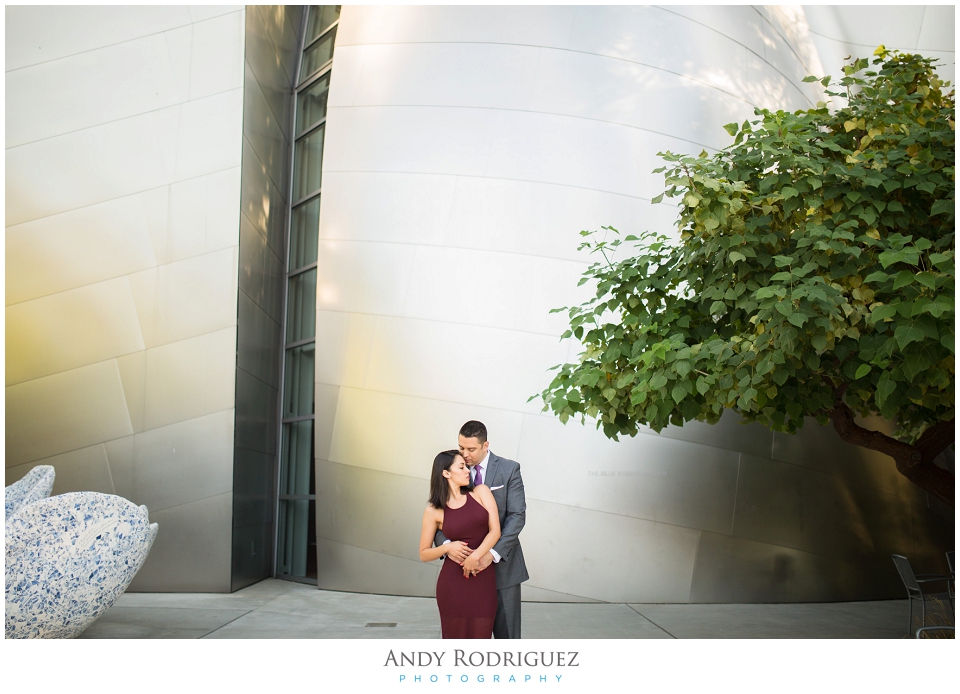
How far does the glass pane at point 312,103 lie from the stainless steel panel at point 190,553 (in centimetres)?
763

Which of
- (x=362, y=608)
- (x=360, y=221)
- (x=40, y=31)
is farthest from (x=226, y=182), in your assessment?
(x=362, y=608)

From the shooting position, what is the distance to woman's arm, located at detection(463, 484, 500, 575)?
5.08 meters

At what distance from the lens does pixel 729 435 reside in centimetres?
1028

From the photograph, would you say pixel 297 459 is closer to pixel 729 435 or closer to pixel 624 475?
pixel 624 475

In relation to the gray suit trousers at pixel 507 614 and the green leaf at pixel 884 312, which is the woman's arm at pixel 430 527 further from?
the green leaf at pixel 884 312

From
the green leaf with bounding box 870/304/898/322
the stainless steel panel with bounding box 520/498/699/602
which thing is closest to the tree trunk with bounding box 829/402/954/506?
the green leaf with bounding box 870/304/898/322

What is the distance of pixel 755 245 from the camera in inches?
255

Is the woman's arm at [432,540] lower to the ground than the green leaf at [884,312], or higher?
lower

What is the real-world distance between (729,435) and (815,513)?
1.85 m

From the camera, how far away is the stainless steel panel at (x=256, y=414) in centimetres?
1106

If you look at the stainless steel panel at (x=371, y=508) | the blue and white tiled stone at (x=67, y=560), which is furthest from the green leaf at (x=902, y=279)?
the blue and white tiled stone at (x=67, y=560)

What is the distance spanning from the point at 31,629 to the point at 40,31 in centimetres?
955
